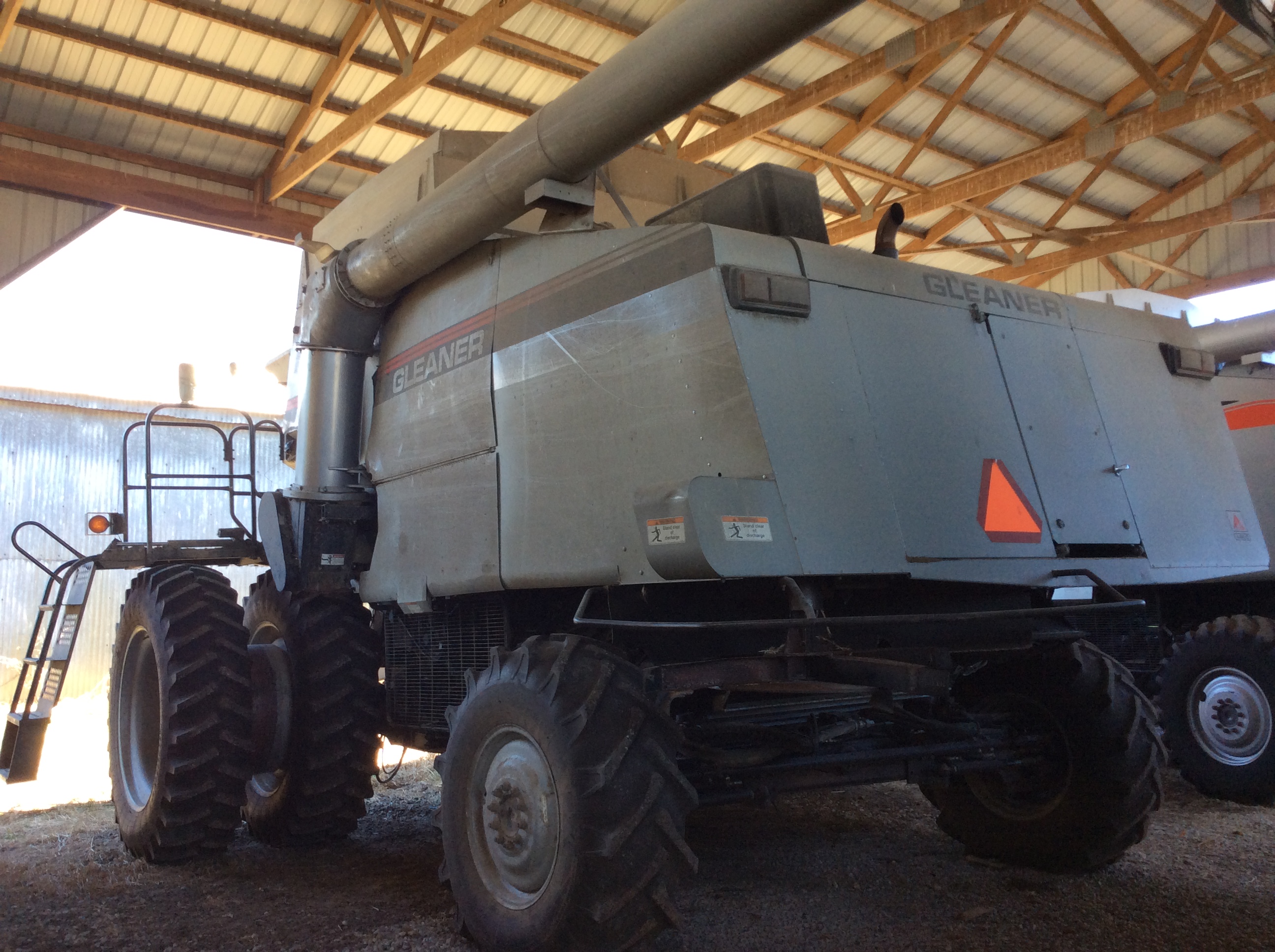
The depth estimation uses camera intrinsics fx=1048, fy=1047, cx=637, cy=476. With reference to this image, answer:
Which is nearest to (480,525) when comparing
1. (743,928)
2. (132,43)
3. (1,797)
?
(743,928)

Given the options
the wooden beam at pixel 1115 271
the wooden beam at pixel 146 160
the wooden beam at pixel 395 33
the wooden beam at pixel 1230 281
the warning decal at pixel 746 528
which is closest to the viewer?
the warning decal at pixel 746 528

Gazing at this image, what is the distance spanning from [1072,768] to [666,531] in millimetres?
2405

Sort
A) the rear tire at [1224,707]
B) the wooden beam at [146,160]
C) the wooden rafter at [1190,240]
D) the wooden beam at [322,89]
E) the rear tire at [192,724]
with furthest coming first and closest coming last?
1. the wooden rafter at [1190,240]
2. the wooden beam at [146,160]
3. the wooden beam at [322,89]
4. the rear tire at [1224,707]
5. the rear tire at [192,724]

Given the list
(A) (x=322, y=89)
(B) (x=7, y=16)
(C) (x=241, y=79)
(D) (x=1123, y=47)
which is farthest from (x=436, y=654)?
(D) (x=1123, y=47)

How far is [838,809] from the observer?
6.09 meters

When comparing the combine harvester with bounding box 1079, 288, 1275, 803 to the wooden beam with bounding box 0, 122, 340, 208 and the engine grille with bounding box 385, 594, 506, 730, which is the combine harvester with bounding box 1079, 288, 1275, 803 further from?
the wooden beam with bounding box 0, 122, 340, 208

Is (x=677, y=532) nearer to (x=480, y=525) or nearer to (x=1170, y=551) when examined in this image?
(x=480, y=525)

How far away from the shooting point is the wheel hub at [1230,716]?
598cm

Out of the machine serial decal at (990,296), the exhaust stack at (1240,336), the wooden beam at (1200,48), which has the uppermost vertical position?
the wooden beam at (1200,48)

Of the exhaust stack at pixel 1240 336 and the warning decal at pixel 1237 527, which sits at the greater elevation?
the exhaust stack at pixel 1240 336

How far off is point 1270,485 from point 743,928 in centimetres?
525

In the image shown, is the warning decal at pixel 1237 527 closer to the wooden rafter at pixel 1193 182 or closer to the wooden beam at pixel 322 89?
the wooden beam at pixel 322 89

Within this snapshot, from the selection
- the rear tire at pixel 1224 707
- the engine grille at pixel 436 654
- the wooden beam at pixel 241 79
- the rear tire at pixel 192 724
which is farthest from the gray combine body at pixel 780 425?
the wooden beam at pixel 241 79

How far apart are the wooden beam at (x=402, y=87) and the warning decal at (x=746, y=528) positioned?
8532mm
